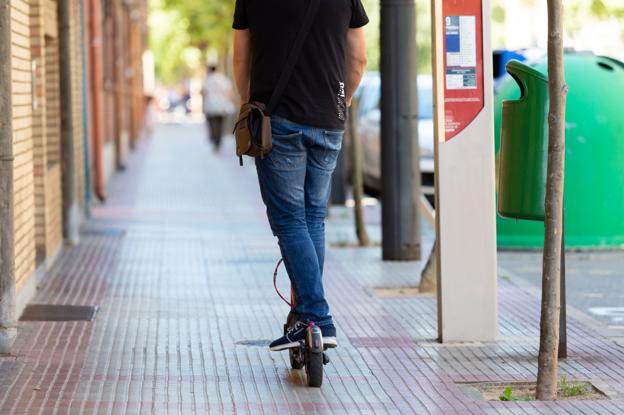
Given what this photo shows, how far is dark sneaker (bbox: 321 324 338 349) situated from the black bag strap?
1058 mm

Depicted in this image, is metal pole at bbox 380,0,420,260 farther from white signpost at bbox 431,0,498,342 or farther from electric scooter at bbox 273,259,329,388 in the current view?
electric scooter at bbox 273,259,329,388

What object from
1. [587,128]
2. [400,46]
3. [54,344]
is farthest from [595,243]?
[54,344]

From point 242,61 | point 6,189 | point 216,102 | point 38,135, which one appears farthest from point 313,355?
point 216,102

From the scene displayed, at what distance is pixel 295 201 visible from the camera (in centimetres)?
660

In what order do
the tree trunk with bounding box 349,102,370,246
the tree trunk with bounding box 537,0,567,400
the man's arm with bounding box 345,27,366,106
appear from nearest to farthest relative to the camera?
the tree trunk with bounding box 537,0,567,400
the man's arm with bounding box 345,27,366,106
the tree trunk with bounding box 349,102,370,246

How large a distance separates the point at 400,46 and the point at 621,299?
9.49 ft

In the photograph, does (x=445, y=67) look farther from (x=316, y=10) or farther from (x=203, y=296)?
(x=203, y=296)

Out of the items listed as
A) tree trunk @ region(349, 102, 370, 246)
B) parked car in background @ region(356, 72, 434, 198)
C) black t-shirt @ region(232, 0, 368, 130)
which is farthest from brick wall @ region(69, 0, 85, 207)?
black t-shirt @ region(232, 0, 368, 130)

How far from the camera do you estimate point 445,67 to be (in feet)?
24.7

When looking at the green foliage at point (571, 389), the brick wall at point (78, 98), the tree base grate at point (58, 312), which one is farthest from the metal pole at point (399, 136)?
the green foliage at point (571, 389)

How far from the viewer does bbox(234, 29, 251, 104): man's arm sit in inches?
266

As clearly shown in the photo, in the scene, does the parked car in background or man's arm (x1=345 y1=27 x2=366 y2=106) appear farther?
the parked car in background

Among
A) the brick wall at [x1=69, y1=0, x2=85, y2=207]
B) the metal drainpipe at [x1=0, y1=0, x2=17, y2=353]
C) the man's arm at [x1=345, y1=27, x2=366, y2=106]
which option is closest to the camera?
the man's arm at [x1=345, y1=27, x2=366, y2=106]

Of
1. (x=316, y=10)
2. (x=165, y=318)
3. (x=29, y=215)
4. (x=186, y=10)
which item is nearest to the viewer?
(x=316, y=10)
